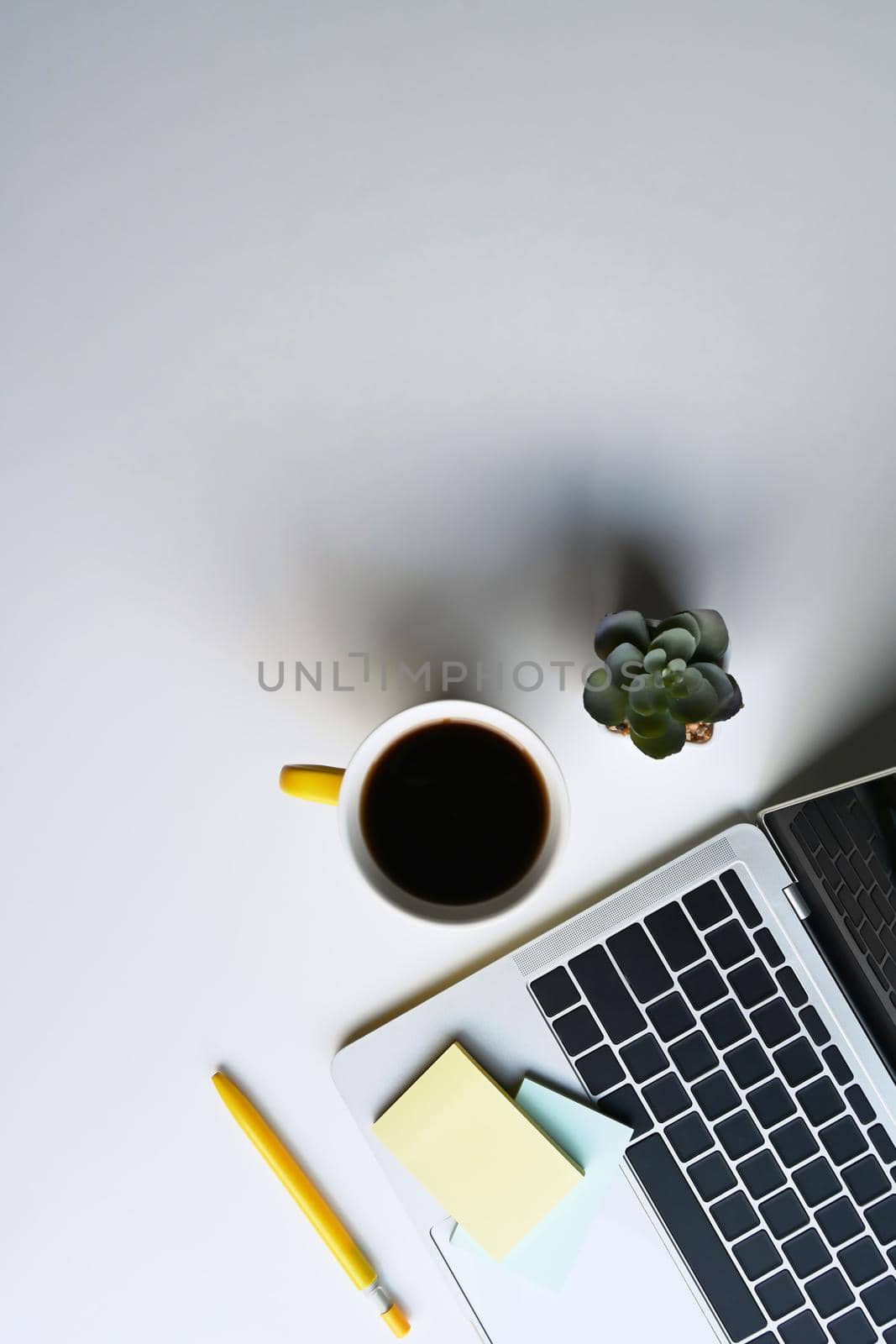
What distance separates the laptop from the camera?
0.76 metres

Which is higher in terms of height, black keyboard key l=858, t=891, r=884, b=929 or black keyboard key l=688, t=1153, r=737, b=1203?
black keyboard key l=858, t=891, r=884, b=929

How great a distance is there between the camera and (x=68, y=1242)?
83 cm

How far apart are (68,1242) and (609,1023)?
1.68 feet

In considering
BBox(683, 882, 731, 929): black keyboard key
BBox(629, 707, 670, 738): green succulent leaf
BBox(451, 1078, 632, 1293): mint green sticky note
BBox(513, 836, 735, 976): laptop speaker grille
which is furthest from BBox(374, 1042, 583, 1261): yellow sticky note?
BBox(629, 707, 670, 738): green succulent leaf

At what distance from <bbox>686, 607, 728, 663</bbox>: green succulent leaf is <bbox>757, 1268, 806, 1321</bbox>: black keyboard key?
0.50 m

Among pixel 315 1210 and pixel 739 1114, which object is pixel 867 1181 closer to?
pixel 739 1114


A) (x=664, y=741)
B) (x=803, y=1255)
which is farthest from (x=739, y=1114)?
(x=664, y=741)

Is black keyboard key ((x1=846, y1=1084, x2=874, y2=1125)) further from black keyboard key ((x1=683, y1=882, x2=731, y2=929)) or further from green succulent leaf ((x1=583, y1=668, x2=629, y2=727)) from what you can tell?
green succulent leaf ((x1=583, y1=668, x2=629, y2=727))

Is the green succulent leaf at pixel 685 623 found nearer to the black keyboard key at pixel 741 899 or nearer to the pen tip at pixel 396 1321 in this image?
the black keyboard key at pixel 741 899

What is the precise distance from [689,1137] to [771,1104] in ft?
0.24

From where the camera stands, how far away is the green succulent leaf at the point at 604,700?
0.69m

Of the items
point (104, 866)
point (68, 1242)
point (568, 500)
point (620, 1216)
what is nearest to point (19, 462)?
point (104, 866)

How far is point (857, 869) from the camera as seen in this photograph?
2.35 ft

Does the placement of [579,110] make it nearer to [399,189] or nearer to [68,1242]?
[399,189]
